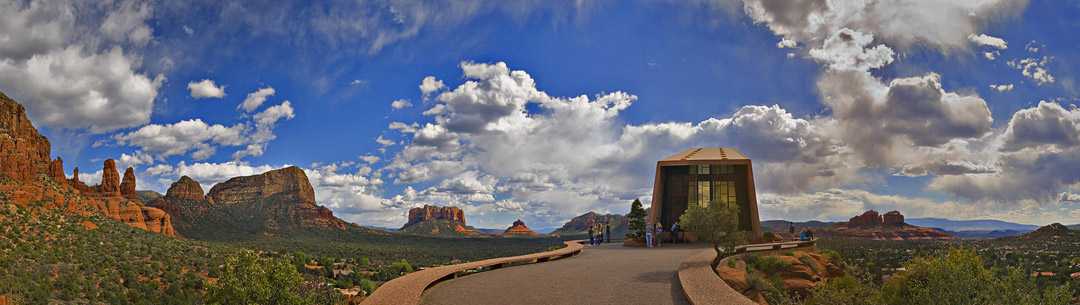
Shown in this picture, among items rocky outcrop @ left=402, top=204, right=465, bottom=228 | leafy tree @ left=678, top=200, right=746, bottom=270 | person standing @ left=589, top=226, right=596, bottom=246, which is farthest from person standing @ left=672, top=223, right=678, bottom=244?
rocky outcrop @ left=402, top=204, right=465, bottom=228

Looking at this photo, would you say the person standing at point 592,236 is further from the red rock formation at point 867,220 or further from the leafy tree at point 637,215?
the red rock formation at point 867,220

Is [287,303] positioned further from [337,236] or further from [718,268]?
[337,236]

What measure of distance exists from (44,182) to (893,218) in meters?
128

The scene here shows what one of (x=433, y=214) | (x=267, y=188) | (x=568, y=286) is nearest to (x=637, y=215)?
(x=568, y=286)

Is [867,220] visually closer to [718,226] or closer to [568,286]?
[718,226]

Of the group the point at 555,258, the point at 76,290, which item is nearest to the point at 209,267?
the point at 76,290

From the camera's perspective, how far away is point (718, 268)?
15.2m

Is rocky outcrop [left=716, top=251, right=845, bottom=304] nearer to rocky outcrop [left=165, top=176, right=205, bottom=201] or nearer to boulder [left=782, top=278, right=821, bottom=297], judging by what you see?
boulder [left=782, top=278, right=821, bottom=297]

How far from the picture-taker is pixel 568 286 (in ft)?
38.7

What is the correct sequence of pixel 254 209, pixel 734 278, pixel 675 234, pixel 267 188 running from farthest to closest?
pixel 267 188 → pixel 254 209 → pixel 675 234 → pixel 734 278

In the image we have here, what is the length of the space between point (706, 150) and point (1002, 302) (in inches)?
1141

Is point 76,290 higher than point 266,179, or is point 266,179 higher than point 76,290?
point 266,179

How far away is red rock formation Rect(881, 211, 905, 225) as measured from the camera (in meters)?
102

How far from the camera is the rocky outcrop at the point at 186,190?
96.6m
